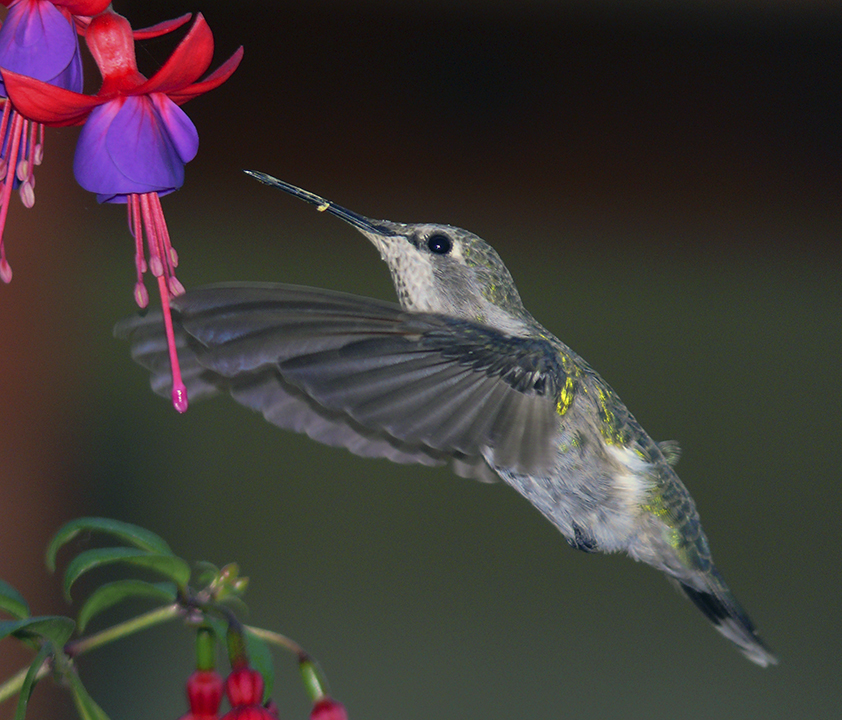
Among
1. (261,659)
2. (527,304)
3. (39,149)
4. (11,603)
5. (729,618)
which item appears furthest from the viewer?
(527,304)

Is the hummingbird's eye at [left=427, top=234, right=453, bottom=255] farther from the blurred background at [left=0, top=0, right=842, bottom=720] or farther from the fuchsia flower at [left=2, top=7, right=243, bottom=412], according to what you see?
the blurred background at [left=0, top=0, right=842, bottom=720]

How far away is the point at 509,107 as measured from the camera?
2455 millimetres

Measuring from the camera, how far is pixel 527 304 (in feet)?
7.22

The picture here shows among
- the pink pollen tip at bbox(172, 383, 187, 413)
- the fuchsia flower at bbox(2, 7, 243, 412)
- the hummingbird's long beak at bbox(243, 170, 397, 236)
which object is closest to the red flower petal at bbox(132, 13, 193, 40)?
the fuchsia flower at bbox(2, 7, 243, 412)

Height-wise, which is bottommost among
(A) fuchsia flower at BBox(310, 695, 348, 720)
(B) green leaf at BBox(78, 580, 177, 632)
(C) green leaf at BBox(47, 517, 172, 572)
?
(A) fuchsia flower at BBox(310, 695, 348, 720)

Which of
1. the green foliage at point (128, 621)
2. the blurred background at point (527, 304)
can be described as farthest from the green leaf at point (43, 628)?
the blurred background at point (527, 304)

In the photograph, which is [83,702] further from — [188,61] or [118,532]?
[188,61]

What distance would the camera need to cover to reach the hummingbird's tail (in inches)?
38.3

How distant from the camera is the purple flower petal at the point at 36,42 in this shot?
1.78 feet

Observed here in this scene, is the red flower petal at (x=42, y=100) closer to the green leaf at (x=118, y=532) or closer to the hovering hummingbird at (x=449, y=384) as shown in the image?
the hovering hummingbird at (x=449, y=384)

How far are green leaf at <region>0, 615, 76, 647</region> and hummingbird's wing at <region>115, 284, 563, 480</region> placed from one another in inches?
7.3

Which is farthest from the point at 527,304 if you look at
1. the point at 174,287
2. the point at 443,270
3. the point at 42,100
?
the point at 42,100

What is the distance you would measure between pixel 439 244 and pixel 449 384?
0.39 feet

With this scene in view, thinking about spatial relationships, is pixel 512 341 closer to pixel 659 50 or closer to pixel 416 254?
pixel 416 254
